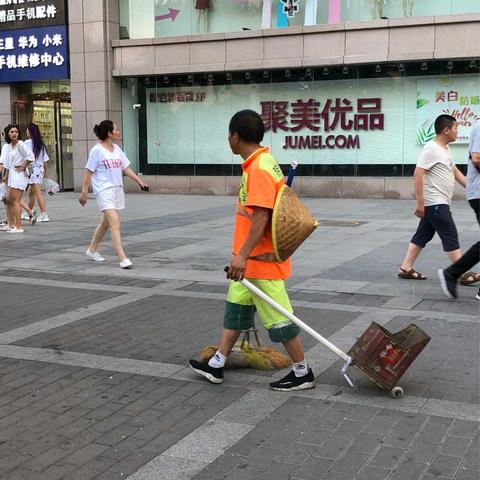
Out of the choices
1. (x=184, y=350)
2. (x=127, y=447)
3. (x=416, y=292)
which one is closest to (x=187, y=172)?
(x=416, y=292)

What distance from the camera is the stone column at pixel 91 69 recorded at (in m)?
19.5

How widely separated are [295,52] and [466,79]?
414cm

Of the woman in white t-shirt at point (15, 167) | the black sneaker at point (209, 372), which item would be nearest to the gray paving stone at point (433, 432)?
the black sneaker at point (209, 372)

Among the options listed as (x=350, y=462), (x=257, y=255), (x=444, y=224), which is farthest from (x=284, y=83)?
(x=350, y=462)

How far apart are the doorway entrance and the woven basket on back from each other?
18494 mm

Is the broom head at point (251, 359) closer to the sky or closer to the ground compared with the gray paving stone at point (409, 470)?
closer to the sky

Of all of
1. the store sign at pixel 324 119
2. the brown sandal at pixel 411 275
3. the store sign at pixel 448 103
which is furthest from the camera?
the store sign at pixel 324 119

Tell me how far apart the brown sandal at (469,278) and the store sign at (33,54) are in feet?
52.1

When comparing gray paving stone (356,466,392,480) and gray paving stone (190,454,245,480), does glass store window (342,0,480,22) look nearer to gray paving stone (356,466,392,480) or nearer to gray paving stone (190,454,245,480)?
gray paving stone (356,466,392,480)

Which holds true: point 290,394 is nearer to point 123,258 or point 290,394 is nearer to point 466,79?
point 123,258

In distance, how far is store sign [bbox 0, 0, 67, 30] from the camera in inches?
795

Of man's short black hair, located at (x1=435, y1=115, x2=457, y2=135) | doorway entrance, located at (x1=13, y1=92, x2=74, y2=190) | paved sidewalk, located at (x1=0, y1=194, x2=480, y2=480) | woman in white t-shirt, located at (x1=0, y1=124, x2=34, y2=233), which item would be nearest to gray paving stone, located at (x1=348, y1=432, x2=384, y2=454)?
paved sidewalk, located at (x1=0, y1=194, x2=480, y2=480)

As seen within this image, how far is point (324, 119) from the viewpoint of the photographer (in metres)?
17.7

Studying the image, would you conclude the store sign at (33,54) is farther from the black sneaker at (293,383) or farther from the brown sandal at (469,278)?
the black sneaker at (293,383)
